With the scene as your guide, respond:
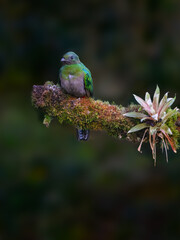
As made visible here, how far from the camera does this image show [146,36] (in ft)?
23.3

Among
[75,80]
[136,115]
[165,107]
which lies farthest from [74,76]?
[165,107]

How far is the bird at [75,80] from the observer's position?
386cm

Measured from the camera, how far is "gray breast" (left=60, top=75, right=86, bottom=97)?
384cm

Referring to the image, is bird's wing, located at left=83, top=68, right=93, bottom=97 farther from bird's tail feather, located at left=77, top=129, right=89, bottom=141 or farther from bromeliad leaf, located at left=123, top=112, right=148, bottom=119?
bromeliad leaf, located at left=123, top=112, right=148, bottom=119

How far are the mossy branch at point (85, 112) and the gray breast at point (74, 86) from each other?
8 centimetres

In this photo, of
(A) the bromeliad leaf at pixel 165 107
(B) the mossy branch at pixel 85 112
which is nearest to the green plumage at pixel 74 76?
(B) the mossy branch at pixel 85 112

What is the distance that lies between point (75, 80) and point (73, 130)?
3.08 metres

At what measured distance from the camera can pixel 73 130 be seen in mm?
7012

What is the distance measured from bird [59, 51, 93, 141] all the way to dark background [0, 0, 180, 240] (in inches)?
108

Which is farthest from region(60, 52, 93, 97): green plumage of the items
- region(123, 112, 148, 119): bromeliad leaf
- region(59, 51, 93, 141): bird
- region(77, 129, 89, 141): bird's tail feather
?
region(123, 112, 148, 119): bromeliad leaf

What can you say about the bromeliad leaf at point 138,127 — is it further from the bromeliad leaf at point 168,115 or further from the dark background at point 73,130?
the dark background at point 73,130

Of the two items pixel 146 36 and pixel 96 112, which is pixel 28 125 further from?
pixel 96 112

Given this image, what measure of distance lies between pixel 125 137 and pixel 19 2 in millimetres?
4319

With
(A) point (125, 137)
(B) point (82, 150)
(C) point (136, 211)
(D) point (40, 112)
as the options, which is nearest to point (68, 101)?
(D) point (40, 112)
